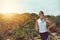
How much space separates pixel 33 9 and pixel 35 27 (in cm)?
26

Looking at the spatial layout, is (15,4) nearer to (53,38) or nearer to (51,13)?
(51,13)

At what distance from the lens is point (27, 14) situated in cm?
219

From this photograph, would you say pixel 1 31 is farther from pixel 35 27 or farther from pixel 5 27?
pixel 35 27

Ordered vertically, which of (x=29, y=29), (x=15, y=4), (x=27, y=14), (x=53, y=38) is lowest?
(x=53, y=38)

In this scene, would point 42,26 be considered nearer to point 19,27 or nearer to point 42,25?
point 42,25

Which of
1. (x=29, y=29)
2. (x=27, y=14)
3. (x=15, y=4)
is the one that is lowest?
(x=29, y=29)

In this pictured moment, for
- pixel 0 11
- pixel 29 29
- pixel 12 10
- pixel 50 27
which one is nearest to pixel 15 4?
pixel 12 10

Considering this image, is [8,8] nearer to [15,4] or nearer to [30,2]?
[15,4]

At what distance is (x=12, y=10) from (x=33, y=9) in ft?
0.99

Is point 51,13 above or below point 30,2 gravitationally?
below

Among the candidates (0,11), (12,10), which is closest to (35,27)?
(12,10)

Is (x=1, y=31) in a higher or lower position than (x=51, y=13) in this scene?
lower

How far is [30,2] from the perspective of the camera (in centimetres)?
223

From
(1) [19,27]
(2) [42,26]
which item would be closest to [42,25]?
(2) [42,26]
